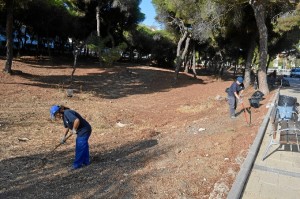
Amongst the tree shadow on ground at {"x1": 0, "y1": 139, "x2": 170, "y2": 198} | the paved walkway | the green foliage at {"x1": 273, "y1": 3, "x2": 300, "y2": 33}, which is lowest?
the tree shadow on ground at {"x1": 0, "y1": 139, "x2": 170, "y2": 198}

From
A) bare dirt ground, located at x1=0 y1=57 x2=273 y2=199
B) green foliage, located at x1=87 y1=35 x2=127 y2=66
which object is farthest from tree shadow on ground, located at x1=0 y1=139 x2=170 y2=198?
green foliage, located at x1=87 y1=35 x2=127 y2=66

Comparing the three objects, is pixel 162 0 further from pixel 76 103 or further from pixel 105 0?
pixel 76 103

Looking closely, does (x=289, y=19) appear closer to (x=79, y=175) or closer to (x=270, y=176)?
(x=270, y=176)

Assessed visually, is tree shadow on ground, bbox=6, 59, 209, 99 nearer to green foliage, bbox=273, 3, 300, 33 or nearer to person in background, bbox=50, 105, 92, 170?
green foliage, bbox=273, 3, 300, 33

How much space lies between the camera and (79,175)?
6504 millimetres

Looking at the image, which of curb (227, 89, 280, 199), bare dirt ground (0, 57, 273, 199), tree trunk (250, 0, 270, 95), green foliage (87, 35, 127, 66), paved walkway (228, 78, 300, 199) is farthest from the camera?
green foliage (87, 35, 127, 66)

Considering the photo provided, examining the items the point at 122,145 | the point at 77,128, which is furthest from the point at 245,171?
the point at 122,145

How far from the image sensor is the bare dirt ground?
18.1 feet

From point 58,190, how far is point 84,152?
1.41 m

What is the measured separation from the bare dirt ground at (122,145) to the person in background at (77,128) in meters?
0.22

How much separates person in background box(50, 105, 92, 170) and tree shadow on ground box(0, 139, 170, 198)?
0.20 m

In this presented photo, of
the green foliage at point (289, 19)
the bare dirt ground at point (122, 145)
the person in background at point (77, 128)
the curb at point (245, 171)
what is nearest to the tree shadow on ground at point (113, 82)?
the bare dirt ground at point (122, 145)

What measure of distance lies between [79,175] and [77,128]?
2.93 feet

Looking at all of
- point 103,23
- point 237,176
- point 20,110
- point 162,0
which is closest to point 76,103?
point 20,110
